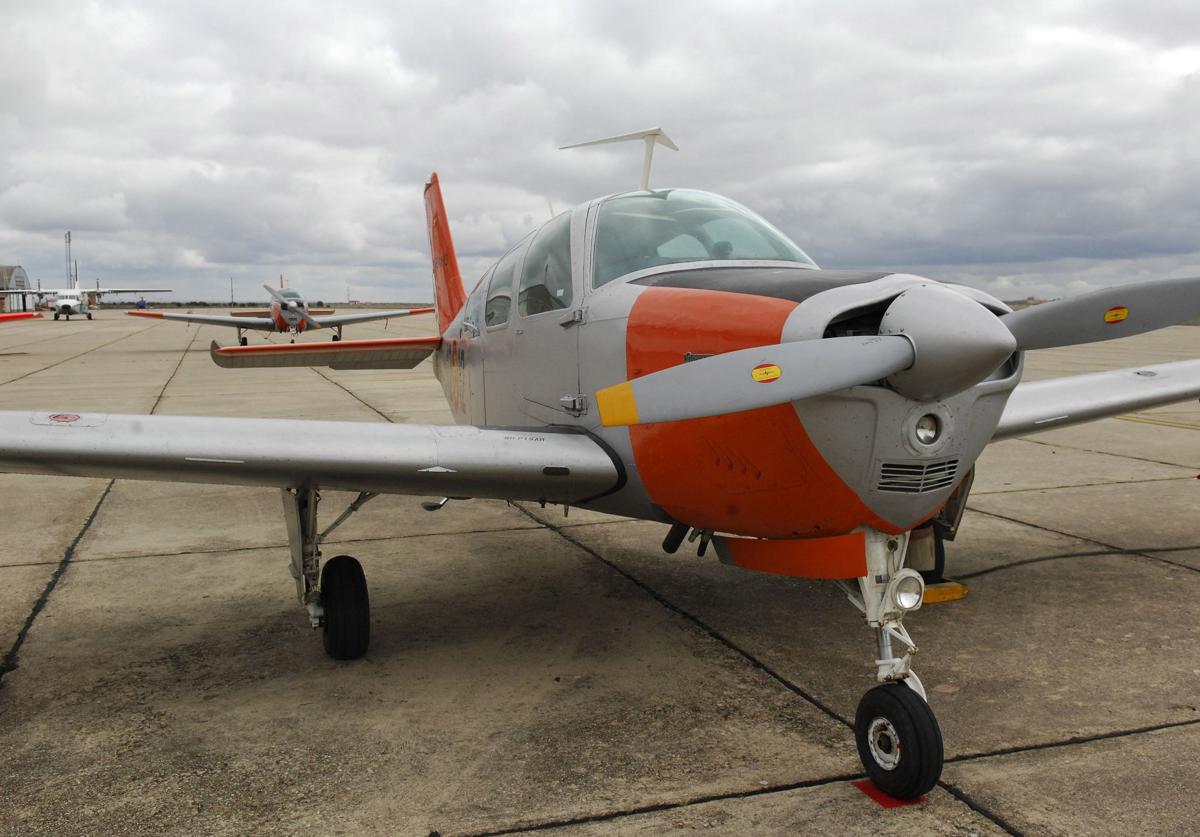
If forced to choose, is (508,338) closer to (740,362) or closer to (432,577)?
(432,577)

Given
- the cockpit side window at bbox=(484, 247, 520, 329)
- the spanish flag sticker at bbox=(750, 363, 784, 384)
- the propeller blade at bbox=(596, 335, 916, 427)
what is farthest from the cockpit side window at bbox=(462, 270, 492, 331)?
the spanish flag sticker at bbox=(750, 363, 784, 384)

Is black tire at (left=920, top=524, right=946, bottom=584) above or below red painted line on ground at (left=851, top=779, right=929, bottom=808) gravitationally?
above

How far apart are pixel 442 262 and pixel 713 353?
6.38 meters

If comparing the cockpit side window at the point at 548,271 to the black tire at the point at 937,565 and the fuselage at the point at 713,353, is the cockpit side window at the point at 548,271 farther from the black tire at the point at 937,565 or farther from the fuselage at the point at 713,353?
the black tire at the point at 937,565

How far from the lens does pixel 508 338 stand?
499 centimetres

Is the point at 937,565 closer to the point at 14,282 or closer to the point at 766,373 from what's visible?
the point at 766,373

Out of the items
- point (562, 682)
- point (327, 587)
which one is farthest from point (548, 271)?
point (562, 682)

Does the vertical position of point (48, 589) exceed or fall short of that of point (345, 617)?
it falls short

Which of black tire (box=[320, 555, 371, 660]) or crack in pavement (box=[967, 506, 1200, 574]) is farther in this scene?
crack in pavement (box=[967, 506, 1200, 574])

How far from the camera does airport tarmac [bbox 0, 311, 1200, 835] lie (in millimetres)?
2875

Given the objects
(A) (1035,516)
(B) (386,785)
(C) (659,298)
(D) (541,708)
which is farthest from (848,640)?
(A) (1035,516)

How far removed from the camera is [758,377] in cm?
280

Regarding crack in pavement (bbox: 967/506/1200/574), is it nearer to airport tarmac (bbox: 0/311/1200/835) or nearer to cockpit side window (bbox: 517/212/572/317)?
airport tarmac (bbox: 0/311/1200/835)

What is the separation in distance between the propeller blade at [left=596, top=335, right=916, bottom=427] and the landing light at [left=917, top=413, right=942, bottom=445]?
0.29m
